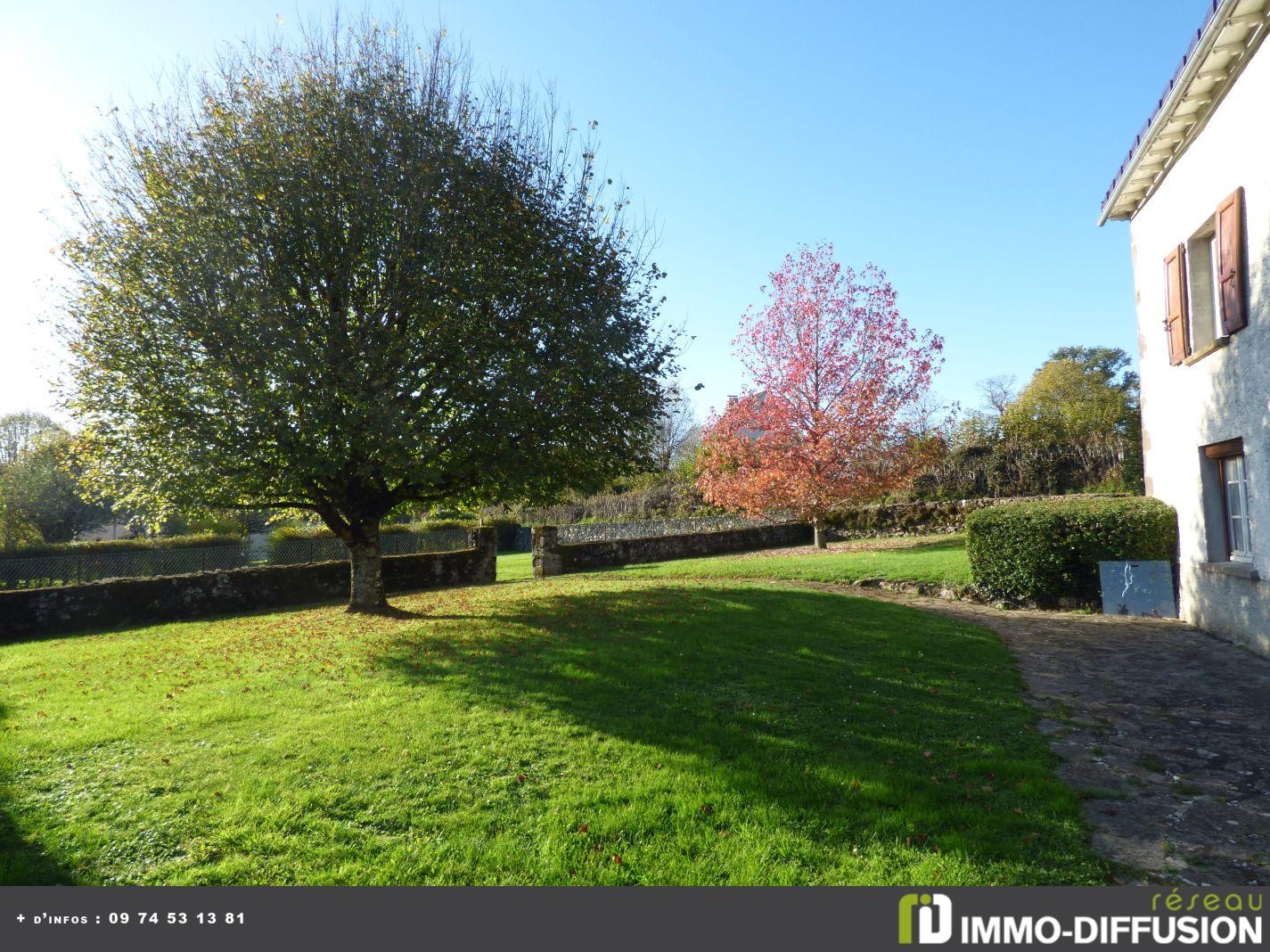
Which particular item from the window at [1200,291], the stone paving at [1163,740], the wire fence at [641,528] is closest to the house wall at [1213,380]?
the window at [1200,291]

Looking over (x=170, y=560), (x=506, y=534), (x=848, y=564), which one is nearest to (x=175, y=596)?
(x=170, y=560)

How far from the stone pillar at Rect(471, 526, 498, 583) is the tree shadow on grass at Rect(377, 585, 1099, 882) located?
8.44 m

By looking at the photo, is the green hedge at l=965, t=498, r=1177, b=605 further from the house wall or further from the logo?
the logo

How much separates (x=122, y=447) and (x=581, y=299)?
8.02 metres

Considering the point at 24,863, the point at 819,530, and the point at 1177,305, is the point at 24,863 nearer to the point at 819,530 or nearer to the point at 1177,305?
the point at 1177,305

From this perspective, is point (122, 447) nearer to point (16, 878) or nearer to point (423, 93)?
point (423, 93)

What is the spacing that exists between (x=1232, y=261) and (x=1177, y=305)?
6.64ft

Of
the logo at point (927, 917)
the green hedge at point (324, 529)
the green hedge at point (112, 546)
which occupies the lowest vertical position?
the logo at point (927, 917)

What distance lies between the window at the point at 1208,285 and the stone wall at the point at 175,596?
55.6 feet

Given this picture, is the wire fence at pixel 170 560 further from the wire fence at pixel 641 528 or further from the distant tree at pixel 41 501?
the distant tree at pixel 41 501

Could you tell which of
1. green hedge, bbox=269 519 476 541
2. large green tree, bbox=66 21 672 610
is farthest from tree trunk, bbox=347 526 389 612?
green hedge, bbox=269 519 476 541

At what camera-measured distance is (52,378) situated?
11.4 metres

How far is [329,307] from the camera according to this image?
11.4 meters

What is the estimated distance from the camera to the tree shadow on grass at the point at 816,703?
404 centimetres
